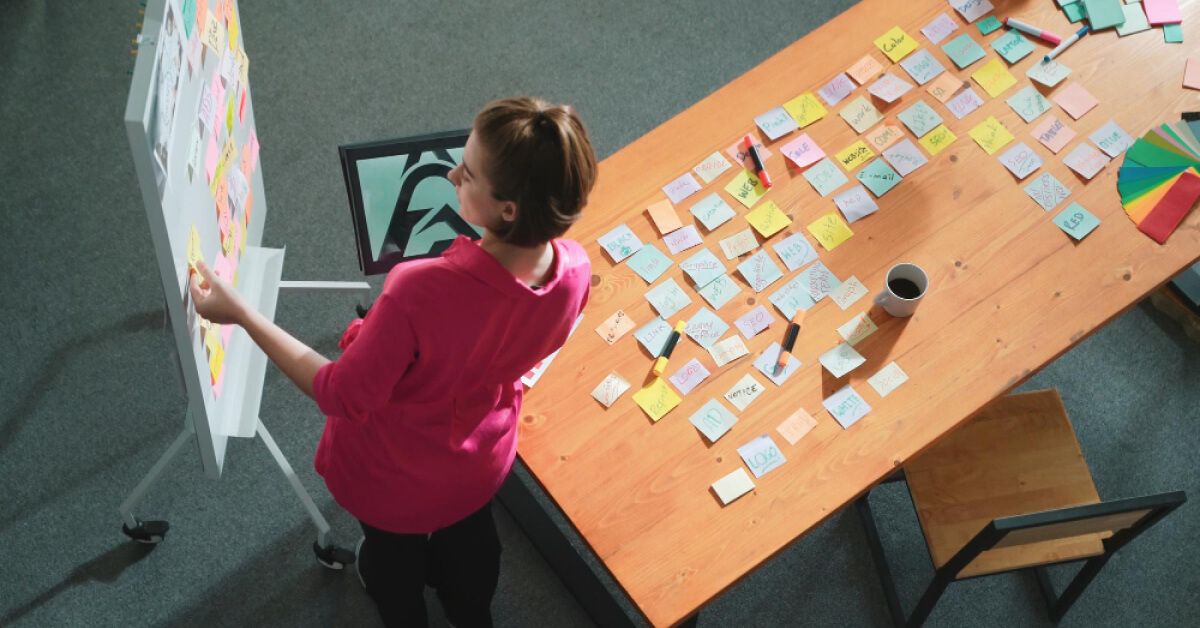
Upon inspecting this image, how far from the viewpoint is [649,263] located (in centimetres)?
220

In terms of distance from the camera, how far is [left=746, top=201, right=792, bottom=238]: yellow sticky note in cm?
225

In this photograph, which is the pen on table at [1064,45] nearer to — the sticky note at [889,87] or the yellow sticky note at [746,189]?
the sticky note at [889,87]

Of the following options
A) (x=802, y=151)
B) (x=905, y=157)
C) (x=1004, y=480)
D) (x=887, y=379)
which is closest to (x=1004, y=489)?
(x=1004, y=480)

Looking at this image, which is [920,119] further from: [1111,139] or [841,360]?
[841,360]

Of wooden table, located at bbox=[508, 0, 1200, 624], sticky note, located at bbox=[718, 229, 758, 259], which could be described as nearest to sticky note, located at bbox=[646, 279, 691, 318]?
wooden table, located at bbox=[508, 0, 1200, 624]

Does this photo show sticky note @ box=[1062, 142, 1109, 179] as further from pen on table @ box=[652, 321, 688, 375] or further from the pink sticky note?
pen on table @ box=[652, 321, 688, 375]

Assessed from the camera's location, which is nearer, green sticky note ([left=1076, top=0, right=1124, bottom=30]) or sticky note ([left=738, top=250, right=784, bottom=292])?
sticky note ([left=738, top=250, right=784, bottom=292])

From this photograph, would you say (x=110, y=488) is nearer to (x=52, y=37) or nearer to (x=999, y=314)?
(x=52, y=37)

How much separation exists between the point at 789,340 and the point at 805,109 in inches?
21.9

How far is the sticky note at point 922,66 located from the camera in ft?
8.02

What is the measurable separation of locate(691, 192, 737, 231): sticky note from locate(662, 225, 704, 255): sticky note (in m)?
0.04

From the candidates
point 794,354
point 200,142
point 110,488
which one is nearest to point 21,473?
point 110,488

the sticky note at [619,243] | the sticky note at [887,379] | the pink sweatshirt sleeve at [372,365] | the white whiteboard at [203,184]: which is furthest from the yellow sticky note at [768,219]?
the white whiteboard at [203,184]

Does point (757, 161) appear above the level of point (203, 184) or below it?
below
